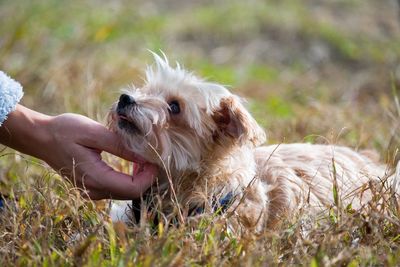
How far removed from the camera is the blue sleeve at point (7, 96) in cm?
351

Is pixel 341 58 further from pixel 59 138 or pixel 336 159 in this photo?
pixel 59 138

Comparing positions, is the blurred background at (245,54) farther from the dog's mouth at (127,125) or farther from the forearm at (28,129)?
the forearm at (28,129)

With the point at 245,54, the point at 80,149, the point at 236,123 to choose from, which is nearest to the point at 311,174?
the point at 236,123

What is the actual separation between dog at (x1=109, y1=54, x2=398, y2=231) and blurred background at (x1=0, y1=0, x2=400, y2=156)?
42 cm

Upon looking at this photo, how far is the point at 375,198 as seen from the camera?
3465mm

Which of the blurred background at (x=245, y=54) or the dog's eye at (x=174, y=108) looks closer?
the dog's eye at (x=174, y=108)

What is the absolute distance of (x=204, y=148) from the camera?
3.77 m

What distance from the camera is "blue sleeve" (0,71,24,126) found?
3.51m

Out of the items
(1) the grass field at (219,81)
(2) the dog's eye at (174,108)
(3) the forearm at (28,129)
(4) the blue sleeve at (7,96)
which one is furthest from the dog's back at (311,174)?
(4) the blue sleeve at (7,96)

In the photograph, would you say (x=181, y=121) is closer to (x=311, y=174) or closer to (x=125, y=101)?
(x=125, y=101)

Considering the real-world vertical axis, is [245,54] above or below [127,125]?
below

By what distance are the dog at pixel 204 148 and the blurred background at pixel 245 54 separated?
418 millimetres

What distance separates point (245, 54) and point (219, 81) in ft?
7.74

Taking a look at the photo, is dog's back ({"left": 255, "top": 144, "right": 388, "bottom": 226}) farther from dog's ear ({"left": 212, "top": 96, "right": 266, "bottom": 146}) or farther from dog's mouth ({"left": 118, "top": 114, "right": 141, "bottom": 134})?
dog's mouth ({"left": 118, "top": 114, "right": 141, "bottom": 134})
